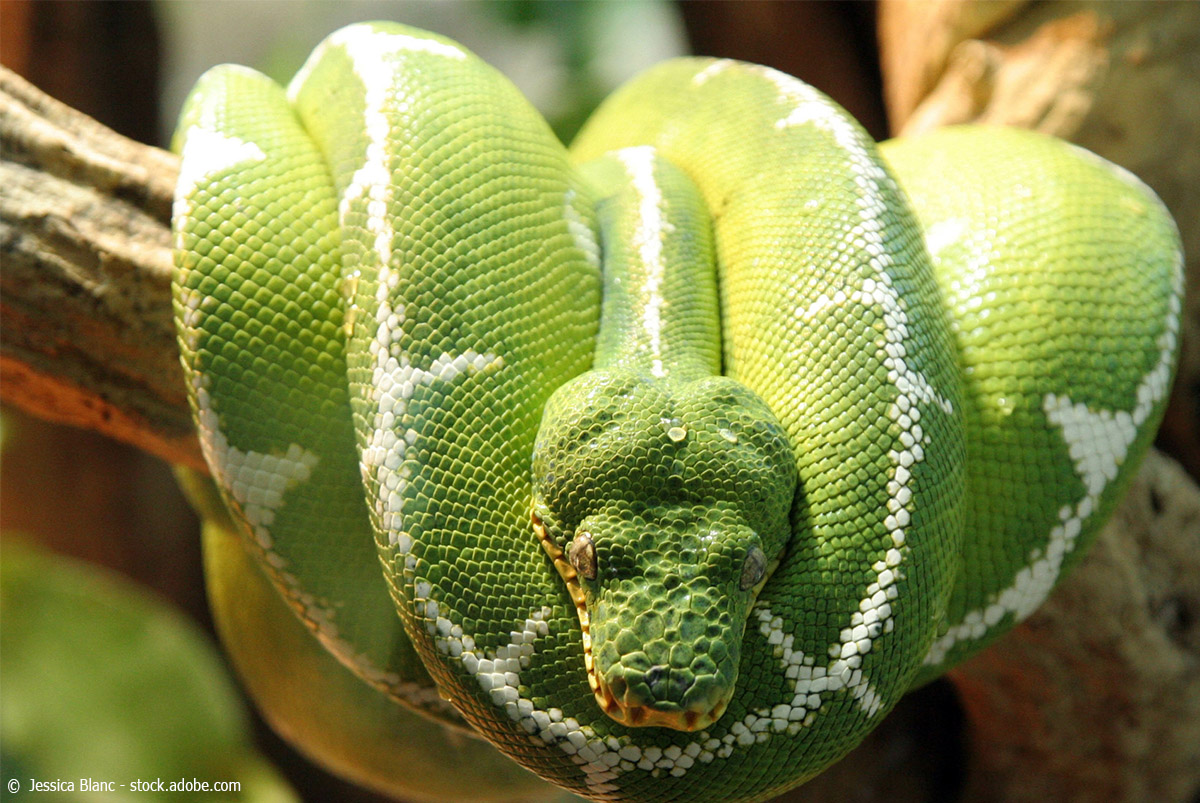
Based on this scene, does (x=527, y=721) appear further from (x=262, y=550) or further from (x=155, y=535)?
(x=155, y=535)

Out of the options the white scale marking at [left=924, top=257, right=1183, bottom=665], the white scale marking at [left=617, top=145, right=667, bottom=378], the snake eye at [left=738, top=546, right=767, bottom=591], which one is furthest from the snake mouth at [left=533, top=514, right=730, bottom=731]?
the white scale marking at [left=924, top=257, right=1183, bottom=665]

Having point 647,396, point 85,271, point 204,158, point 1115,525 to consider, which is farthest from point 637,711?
point 1115,525

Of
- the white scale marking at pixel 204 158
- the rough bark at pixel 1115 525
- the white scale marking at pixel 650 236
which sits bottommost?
the rough bark at pixel 1115 525

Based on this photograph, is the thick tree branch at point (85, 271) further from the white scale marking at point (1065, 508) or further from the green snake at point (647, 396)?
the white scale marking at point (1065, 508)

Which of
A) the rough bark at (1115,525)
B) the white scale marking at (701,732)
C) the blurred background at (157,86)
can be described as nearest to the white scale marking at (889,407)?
the white scale marking at (701,732)

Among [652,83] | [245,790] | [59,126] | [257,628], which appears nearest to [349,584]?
[257,628]

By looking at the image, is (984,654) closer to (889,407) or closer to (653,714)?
(889,407)
